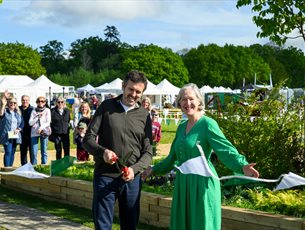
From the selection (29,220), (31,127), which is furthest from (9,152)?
(29,220)

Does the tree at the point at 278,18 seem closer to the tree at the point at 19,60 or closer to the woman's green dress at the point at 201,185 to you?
the woman's green dress at the point at 201,185

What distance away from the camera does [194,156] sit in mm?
4324

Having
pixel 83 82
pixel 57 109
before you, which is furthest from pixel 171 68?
pixel 57 109

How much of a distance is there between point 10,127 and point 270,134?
227 inches

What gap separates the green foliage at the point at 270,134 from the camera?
26.3 ft

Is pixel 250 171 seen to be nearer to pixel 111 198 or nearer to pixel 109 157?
pixel 109 157

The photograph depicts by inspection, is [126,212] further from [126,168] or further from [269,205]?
[269,205]

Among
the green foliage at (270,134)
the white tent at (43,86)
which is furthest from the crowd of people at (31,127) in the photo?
the white tent at (43,86)

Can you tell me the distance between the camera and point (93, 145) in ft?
15.5

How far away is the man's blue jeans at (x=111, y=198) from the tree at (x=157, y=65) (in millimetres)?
76538

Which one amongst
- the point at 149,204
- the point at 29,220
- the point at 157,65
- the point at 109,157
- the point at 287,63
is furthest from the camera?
the point at 287,63

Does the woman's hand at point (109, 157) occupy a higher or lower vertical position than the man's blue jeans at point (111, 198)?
higher

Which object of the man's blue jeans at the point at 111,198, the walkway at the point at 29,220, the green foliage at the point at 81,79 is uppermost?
the green foliage at the point at 81,79

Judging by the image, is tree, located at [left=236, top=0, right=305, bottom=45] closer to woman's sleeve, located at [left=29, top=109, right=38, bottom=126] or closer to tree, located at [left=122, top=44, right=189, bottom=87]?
woman's sleeve, located at [left=29, top=109, right=38, bottom=126]
